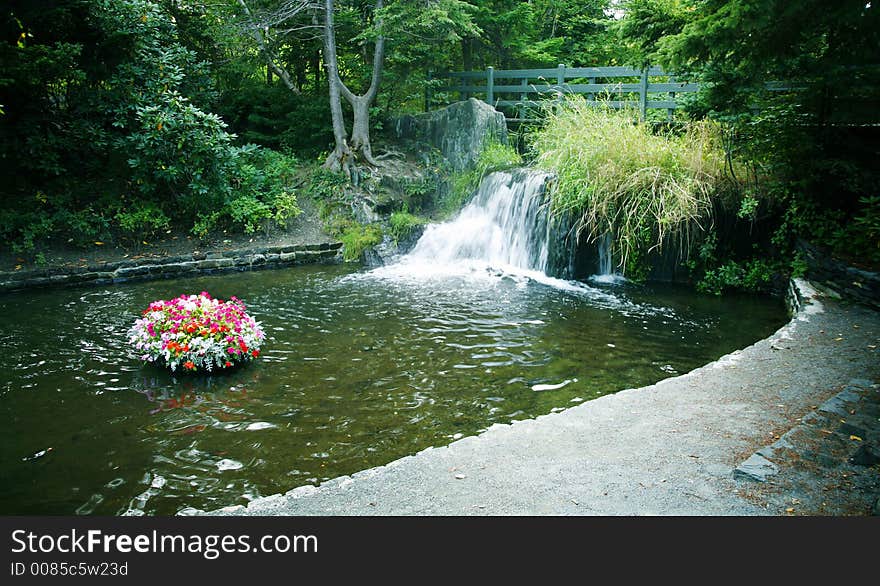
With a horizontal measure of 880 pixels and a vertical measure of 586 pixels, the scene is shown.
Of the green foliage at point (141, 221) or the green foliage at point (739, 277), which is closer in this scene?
the green foliage at point (739, 277)

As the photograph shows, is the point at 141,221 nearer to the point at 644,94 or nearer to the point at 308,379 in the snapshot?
the point at 308,379

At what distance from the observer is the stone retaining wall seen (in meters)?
9.00

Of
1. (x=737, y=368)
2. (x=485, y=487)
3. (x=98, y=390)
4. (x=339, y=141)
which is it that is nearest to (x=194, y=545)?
(x=485, y=487)

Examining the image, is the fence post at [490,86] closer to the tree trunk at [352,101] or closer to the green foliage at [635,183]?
the tree trunk at [352,101]

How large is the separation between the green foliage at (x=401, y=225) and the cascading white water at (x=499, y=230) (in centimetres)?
31

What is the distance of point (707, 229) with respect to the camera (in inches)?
351

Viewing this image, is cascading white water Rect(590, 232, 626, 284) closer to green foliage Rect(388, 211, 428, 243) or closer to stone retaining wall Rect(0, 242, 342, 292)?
green foliage Rect(388, 211, 428, 243)

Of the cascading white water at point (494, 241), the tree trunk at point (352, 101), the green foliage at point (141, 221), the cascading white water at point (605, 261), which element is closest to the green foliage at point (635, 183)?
the cascading white water at point (605, 261)

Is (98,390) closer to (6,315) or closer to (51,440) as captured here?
(51,440)

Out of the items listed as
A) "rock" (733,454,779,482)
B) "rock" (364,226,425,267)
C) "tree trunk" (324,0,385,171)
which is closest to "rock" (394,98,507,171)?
"tree trunk" (324,0,385,171)

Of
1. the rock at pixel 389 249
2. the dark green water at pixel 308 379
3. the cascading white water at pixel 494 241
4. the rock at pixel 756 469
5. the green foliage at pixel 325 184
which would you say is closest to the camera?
the rock at pixel 756 469

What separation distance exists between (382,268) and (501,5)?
921 centimetres

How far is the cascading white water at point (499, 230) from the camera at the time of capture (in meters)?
10.4

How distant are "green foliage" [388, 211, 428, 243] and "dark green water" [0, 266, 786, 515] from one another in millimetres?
2987
